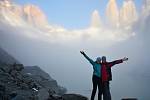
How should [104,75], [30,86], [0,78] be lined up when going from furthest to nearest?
1. [0,78]
2. [30,86]
3. [104,75]

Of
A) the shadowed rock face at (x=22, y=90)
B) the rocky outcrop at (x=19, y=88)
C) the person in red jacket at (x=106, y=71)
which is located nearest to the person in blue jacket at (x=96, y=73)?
the person in red jacket at (x=106, y=71)

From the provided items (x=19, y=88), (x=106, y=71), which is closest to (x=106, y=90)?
(x=106, y=71)

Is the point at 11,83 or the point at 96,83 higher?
the point at 11,83

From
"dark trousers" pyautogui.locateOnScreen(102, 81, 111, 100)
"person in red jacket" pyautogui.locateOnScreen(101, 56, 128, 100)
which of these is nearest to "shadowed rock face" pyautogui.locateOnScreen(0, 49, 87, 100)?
"dark trousers" pyautogui.locateOnScreen(102, 81, 111, 100)

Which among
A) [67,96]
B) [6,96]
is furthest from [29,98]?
[6,96]

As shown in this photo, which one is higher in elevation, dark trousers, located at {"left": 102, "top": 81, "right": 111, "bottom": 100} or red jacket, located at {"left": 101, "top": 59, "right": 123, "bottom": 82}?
red jacket, located at {"left": 101, "top": 59, "right": 123, "bottom": 82}

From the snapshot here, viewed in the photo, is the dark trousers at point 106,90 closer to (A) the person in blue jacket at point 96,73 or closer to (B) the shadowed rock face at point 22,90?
(A) the person in blue jacket at point 96,73

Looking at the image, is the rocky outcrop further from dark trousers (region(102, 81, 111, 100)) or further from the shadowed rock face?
dark trousers (region(102, 81, 111, 100))

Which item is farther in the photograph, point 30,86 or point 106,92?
point 30,86

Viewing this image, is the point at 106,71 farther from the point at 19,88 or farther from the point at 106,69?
the point at 19,88

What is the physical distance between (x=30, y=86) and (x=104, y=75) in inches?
602

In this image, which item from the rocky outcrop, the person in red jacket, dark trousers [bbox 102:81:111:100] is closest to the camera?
the person in red jacket

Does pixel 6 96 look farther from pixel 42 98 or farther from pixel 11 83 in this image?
pixel 11 83

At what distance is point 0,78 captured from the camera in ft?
128
